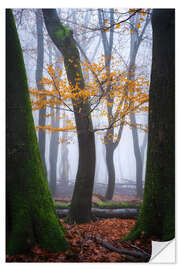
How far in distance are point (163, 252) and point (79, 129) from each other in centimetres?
242

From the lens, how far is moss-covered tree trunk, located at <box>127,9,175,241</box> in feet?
8.09

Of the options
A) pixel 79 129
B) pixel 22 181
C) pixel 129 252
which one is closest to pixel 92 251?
pixel 129 252

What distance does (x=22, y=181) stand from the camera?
2223mm

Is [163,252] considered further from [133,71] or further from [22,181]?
[133,71]

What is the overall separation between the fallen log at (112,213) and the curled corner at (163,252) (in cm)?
123

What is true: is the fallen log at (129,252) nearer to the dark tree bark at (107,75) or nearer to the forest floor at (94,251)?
the forest floor at (94,251)

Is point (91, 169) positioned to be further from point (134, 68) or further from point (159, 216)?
point (134, 68)

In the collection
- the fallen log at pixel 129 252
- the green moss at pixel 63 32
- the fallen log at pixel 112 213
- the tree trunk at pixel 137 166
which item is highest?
the green moss at pixel 63 32

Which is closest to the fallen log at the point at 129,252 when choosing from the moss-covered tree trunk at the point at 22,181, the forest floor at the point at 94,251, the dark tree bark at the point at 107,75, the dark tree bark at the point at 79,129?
the forest floor at the point at 94,251

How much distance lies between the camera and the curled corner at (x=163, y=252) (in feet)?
8.18

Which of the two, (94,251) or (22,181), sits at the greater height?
(22,181)

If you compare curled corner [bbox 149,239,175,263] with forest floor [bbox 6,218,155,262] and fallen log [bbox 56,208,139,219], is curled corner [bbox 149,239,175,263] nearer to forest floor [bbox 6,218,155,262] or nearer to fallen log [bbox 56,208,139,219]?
forest floor [bbox 6,218,155,262]

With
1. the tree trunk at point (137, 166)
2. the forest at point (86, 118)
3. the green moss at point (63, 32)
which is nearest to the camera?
the forest at point (86, 118)
